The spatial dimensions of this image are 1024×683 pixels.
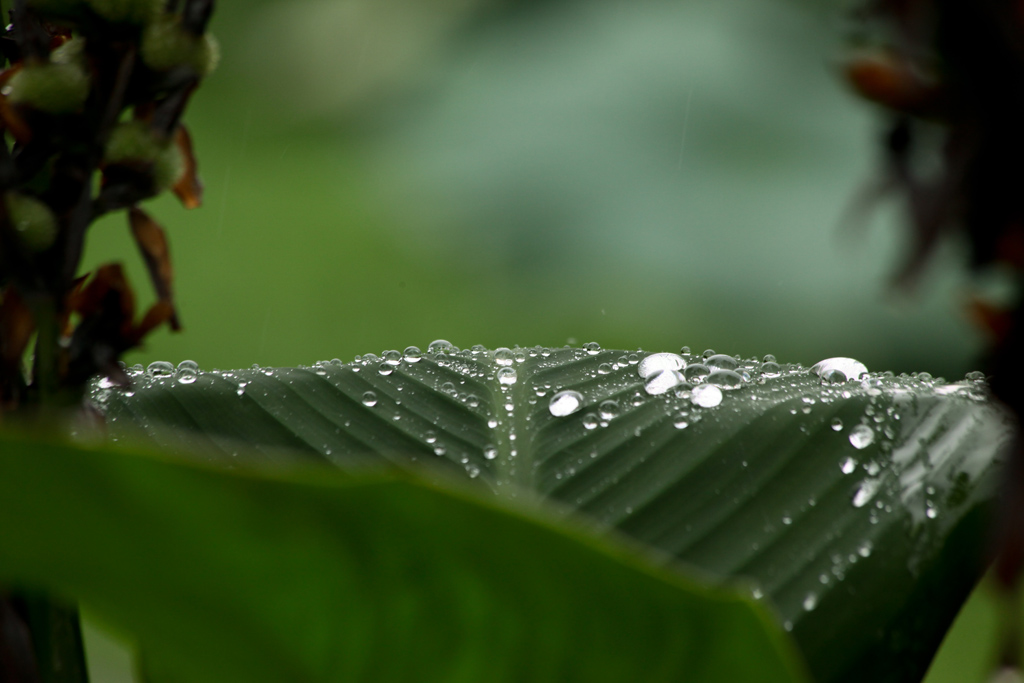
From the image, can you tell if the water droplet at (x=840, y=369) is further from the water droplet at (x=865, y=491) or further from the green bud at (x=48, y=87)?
the green bud at (x=48, y=87)

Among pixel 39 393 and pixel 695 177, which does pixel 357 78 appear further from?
pixel 39 393

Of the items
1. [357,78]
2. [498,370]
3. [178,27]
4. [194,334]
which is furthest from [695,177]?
[178,27]

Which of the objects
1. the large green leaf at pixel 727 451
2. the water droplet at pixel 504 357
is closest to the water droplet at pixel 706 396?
the large green leaf at pixel 727 451

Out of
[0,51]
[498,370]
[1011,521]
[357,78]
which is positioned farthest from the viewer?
[357,78]

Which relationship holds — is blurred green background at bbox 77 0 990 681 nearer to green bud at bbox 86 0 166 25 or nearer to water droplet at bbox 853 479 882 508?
water droplet at bbox 853 479 882 508

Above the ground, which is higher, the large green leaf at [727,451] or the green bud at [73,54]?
the green bud at [73,54]
